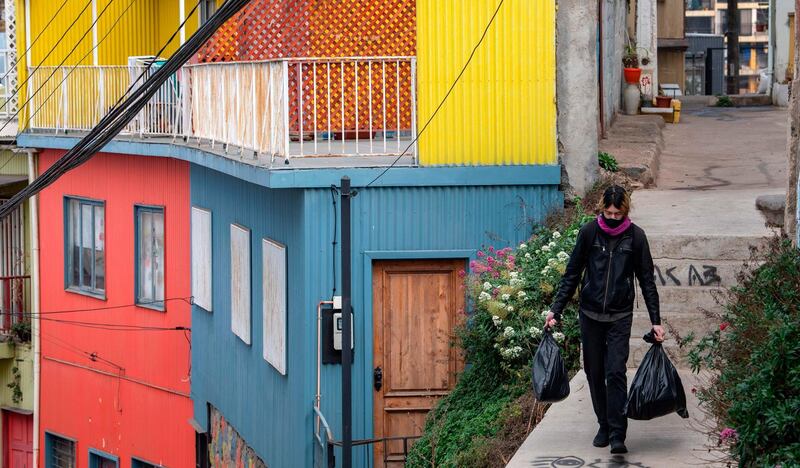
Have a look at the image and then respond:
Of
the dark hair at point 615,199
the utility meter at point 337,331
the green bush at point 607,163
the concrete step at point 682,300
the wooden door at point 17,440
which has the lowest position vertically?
the wooden door at point 17,440

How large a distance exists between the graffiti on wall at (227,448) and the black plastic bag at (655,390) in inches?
267

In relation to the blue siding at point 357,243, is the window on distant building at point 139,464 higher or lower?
lower

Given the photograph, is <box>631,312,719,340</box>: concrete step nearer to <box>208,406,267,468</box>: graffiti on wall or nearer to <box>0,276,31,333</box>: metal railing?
<box>208,406,267,468</box>: graffiti on wall

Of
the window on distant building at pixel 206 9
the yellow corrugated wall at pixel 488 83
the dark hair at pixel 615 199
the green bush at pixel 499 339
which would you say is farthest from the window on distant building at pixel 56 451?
the dark hair at pixel 615 199

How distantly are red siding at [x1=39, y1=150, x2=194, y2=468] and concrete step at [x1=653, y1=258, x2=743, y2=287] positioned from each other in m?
8.00

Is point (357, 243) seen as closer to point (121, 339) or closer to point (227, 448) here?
point (227, 448)

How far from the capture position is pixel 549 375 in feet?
29.5

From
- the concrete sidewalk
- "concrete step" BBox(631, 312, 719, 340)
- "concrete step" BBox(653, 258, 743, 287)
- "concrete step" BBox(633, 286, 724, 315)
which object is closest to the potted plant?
"concrete step" BBox(653, 258, 743, 287)

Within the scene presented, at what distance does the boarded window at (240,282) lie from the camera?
1498 cm

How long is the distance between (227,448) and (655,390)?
8959 millimetres

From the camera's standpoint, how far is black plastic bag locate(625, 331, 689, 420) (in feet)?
27.8

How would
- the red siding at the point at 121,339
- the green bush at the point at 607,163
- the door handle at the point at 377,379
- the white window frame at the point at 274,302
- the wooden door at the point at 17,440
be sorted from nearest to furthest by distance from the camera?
the door handle at the point at 377,379
the white window frame at the point at 274,302
the green bush at the point at 607,163
the red siding at the point at 121,339
the wooden door at the point at 17,440

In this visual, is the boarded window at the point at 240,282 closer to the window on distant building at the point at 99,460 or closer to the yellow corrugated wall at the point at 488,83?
the yellow corrugated wall at the point at 488,83

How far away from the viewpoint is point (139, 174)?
19.3m
